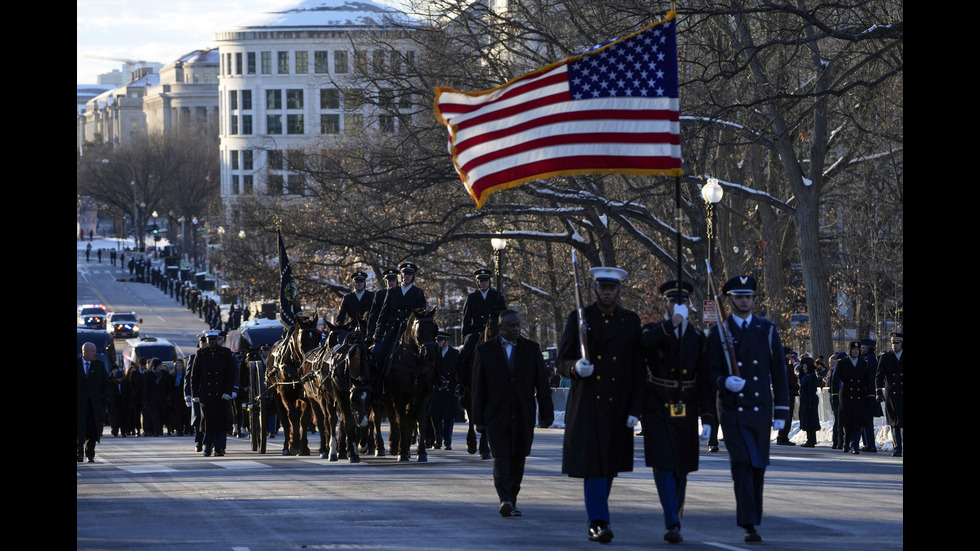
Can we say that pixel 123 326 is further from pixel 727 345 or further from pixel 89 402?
pixel 727 345

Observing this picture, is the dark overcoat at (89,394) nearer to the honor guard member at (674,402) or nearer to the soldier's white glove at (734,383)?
the honor guard member at (674,402)

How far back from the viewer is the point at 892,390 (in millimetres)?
25672

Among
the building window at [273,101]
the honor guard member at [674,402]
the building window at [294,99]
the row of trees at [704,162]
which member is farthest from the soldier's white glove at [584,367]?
the building window at [273,101]

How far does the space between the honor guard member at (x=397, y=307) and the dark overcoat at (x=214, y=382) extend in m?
3.68

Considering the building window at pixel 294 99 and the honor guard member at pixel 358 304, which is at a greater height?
the building window at pixel 294 99

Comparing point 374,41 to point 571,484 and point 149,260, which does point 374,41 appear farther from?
point 149,260

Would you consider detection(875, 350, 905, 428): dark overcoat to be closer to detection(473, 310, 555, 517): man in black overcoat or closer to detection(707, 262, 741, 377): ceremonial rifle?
detection(473, 310, 555, 517): man in black overcoat

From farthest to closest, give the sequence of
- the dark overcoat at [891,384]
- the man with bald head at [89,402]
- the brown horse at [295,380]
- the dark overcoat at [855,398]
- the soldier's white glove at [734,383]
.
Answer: the dark overcoat at [855,398] < the dark overcoat at [891,384] < the brown horse at [295,380] < the man with bald head at [89,402] < the soldier's white glove at [734,383]

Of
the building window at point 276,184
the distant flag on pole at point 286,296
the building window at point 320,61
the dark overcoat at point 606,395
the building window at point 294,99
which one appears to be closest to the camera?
the dark overcoat at point 606,395

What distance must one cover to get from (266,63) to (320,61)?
1059cm

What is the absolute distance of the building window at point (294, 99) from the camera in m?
152

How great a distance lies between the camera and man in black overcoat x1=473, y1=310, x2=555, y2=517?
14.6 m

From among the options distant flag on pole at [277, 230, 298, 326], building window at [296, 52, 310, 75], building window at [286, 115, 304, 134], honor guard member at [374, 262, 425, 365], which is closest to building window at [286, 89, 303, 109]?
building window at [286, 115, 304, 134]
